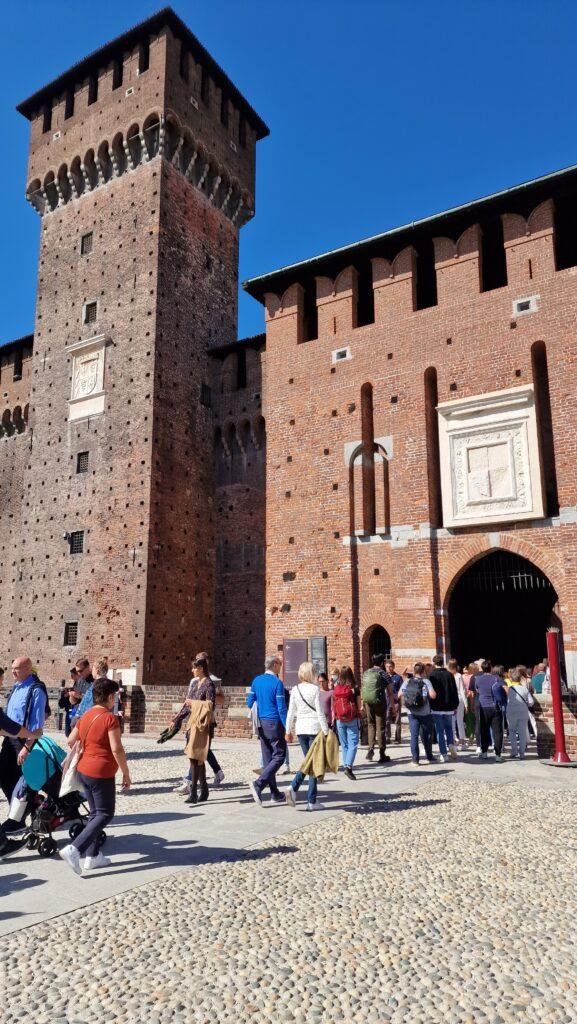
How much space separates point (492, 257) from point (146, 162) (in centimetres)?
1254

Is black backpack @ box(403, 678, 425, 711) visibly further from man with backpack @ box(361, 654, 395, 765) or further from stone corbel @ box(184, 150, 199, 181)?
stone corbel @ box(184, 150, 199, 181)

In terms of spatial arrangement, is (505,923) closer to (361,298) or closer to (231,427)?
(361,298)

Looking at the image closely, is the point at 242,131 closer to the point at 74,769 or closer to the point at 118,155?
the point at 118,155

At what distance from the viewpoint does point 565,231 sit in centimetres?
1703

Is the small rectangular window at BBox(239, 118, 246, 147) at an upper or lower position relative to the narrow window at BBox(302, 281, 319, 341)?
upper

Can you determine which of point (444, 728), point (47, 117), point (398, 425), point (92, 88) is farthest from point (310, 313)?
point (47, 117)

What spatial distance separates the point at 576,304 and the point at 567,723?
9043 mm

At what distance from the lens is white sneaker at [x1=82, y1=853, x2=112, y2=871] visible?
4895mm

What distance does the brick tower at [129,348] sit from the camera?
20969 mm

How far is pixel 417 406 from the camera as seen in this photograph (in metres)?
16.8

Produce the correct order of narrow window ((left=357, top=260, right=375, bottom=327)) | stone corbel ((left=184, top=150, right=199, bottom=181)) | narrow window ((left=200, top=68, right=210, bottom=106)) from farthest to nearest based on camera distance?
narrow window ((left=200, top=68, right=210, bottom=106))
stone corbel ((left=184, top=150, right=199, bottom=181))
narrow window ((left=357, top=260, right=375, bottom=327))

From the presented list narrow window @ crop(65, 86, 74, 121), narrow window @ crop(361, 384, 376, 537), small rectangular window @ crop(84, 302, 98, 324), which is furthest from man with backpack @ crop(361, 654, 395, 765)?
narrow window @ crop(65, 86, 74, 121)

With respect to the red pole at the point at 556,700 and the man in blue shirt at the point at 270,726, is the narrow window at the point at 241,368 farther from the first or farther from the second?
the man in blue shirt at the point at 270,726

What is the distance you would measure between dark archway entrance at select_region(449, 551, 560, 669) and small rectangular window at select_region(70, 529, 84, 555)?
11.9 meters
